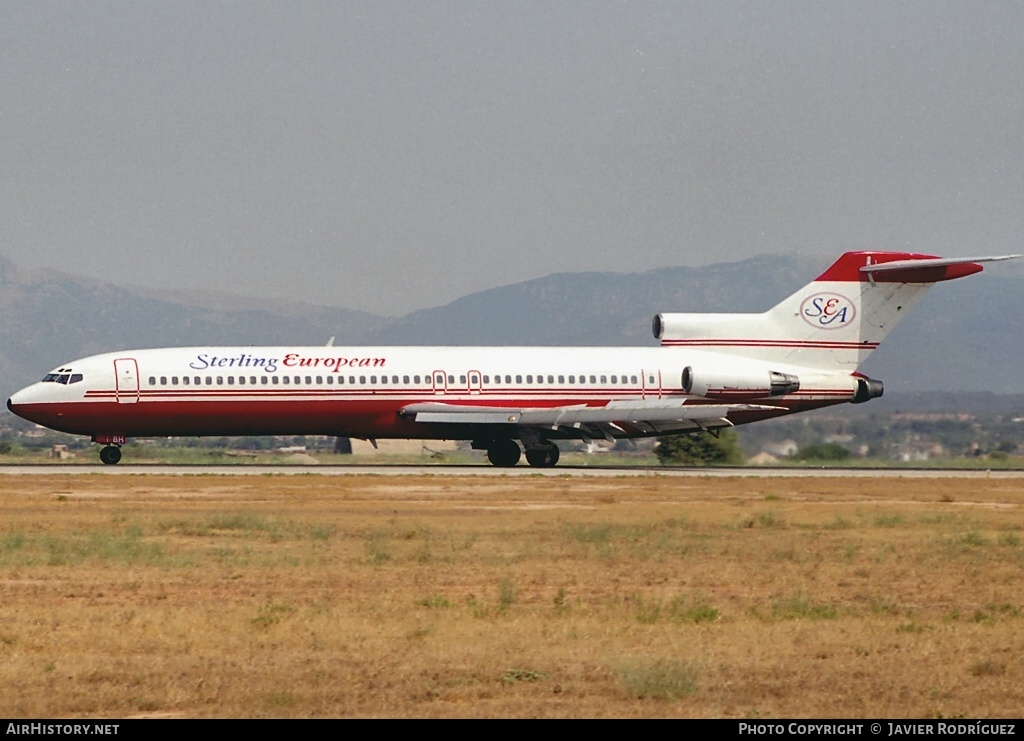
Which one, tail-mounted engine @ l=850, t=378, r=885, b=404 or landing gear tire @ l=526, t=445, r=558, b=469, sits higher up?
tail-mounted engine @ l=850, t=378, r=885, b=404

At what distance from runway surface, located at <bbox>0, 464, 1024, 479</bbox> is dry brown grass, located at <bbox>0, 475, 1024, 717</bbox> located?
11838 millimetres

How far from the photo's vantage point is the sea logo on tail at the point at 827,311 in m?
55.6

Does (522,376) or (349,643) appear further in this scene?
(522,376)

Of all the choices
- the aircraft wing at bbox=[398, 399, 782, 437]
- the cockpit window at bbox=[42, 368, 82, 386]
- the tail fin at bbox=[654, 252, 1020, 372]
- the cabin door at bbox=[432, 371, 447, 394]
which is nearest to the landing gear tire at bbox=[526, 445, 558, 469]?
the aircraft wing at bbox=[398, 399, 782, 437]

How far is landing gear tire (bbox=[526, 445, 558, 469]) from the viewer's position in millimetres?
53156

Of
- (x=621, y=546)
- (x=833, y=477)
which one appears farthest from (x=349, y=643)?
(x=833, y=477)

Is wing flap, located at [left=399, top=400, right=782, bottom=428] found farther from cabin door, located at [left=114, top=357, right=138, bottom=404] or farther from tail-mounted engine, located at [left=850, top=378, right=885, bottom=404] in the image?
cabin door, located at [left=114, top=357, right=138, bottom=404]

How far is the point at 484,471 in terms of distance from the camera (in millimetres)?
50969

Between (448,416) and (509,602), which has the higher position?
(448,416)

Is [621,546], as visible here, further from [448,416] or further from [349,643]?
[448,416]

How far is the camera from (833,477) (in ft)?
162

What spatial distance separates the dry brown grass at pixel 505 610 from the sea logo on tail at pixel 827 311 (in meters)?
19.8

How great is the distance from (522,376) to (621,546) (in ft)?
84.1
